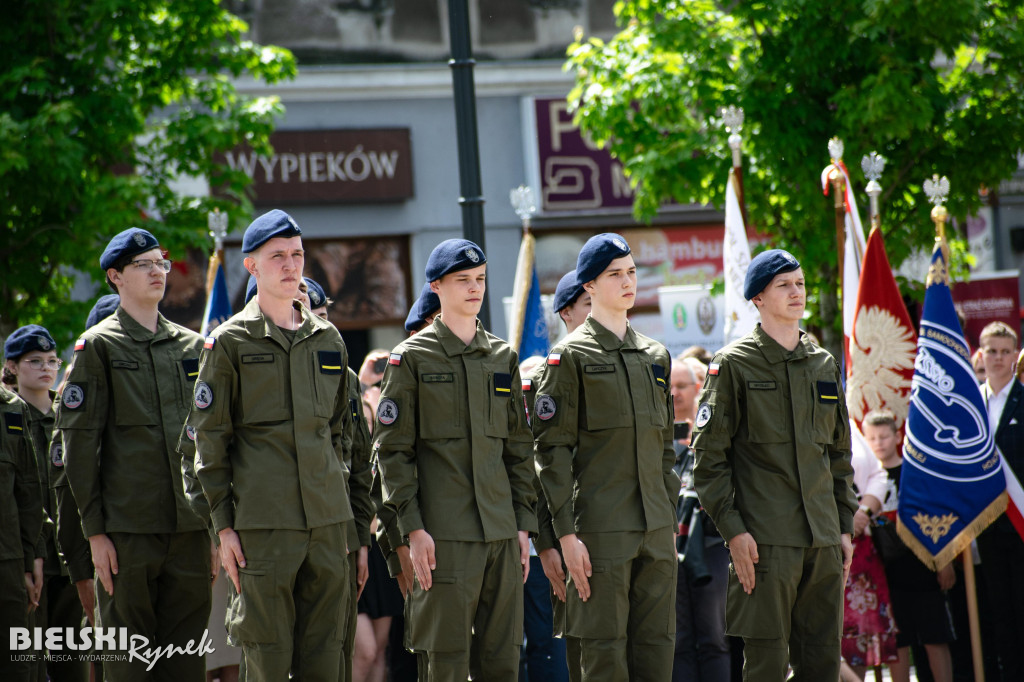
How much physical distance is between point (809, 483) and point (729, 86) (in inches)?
227

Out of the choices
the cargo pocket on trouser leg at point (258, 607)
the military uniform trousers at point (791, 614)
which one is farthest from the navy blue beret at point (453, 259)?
the military uniform trousers at point (791, 614)

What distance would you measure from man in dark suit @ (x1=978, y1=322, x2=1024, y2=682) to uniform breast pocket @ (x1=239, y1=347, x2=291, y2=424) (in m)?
4.72

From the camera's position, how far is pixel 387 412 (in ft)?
16.7

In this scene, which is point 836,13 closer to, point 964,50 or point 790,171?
point 790,171

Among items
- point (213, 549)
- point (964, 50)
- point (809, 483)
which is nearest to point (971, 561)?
point (809, 483)

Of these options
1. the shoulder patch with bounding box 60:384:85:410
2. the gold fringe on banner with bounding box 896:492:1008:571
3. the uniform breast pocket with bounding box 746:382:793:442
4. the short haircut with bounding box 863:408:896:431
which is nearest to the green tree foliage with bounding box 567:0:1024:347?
the short haircut with bounding box 863:408:896:431

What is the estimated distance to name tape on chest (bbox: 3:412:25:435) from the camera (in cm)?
639

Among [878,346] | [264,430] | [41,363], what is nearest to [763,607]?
[264,430]

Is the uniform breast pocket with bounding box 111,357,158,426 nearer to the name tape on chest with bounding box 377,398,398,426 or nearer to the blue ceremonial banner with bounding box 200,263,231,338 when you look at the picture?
the name tape on chest with bounding box 377,398,398,426

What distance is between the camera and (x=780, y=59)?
10.3 m

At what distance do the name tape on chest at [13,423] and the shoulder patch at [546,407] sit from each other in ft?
9.41

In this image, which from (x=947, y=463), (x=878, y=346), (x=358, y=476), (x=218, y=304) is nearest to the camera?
(x=358, y=476)

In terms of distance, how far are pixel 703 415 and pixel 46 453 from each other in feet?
12.6

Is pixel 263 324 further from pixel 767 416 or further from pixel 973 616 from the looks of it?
pixel 973 616
